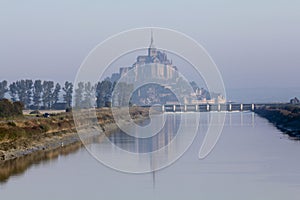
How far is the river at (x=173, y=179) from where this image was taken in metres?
16.0

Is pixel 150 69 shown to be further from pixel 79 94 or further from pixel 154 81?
pixel 79 94

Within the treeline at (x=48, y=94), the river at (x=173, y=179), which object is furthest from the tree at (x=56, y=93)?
the river at (x=173, y=179)

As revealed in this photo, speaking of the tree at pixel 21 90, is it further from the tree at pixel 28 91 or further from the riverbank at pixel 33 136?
the riverbank at pixel 33 136

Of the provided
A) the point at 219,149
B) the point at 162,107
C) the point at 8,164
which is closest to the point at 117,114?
the point at 219,149

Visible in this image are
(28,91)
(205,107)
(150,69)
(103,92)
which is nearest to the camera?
(150,69)

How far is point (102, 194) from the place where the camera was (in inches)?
634

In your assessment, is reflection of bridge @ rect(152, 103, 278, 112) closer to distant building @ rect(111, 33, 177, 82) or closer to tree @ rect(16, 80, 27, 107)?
tree @ rect(16, 80, 27, 107)

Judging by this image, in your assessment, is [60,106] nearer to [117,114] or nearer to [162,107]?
[117,114]

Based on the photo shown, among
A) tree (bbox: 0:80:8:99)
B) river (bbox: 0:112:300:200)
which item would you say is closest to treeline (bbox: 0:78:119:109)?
tree (bbox: 0:80:8:99)

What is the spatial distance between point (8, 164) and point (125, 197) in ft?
23.2

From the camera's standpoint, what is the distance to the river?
16047 millimetres

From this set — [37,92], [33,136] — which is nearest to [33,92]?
[37,92]

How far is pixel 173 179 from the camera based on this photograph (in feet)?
61.3

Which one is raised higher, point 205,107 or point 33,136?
point 205,107
